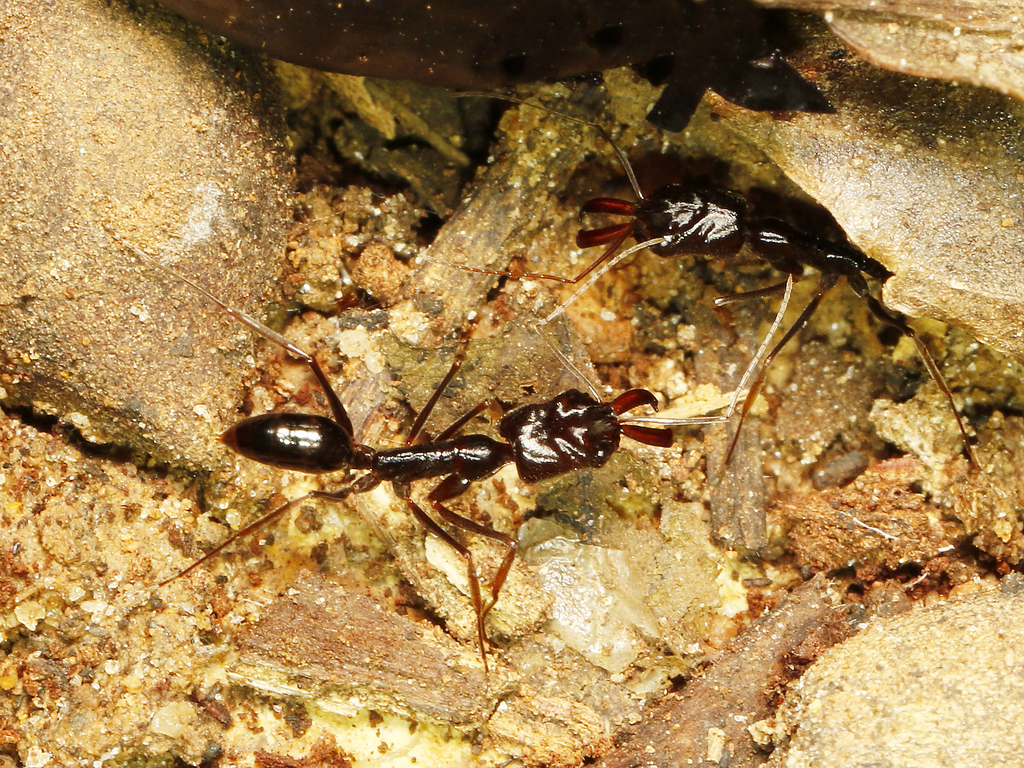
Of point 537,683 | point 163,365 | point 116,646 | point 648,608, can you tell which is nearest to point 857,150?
point 648,608

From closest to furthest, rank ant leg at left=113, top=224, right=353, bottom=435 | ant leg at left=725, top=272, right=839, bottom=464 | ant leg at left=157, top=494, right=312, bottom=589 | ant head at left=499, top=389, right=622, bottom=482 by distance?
ant leg at left=113, top=224, right=353, bottom=435 < ant leg at left=157, top=494, right=312, bottom=589 < ant head at left=499, top=389, right=622, bottom=482 < ant leg at left=725, top=272, right=839, bottom=464

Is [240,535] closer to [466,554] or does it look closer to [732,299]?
[466,554]

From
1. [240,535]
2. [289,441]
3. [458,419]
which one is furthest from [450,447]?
[240,535]

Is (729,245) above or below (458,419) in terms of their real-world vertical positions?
above

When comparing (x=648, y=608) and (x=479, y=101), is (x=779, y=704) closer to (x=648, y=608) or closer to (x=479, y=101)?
(x=648, y=608)

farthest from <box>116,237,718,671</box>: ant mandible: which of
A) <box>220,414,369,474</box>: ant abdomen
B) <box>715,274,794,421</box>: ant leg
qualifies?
<box>715,274,794,421</box>: ant leg

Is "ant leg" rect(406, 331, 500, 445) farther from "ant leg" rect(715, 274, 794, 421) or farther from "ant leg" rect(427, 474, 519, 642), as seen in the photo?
"ant leg" rect(715, 274, 794, 421)

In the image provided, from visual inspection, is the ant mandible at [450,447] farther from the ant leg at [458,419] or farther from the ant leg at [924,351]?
the ant leg at [924,351]
